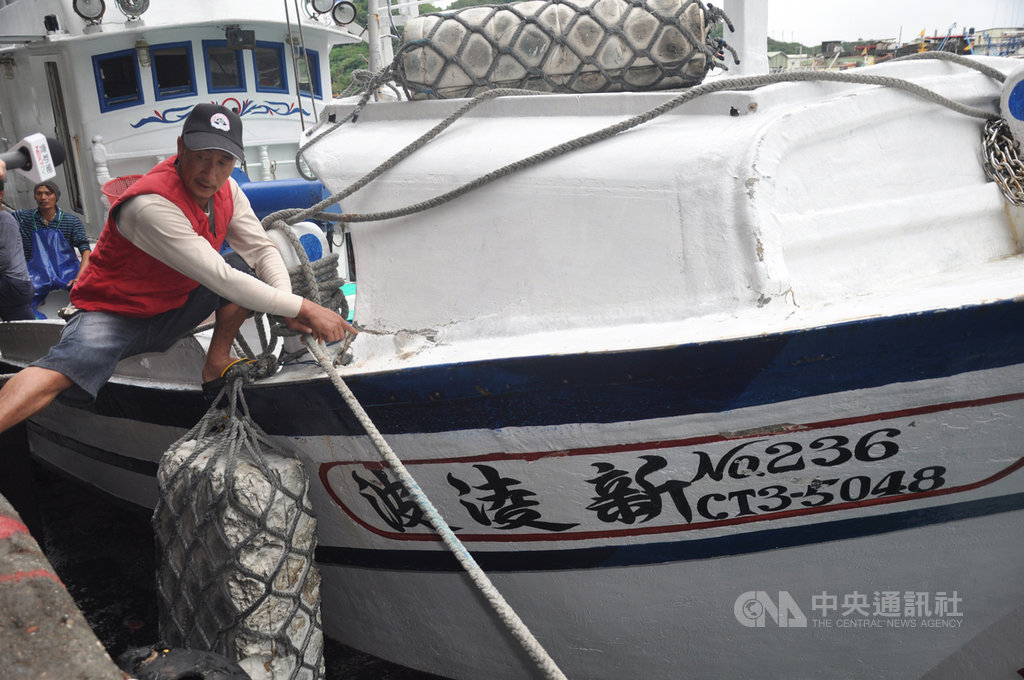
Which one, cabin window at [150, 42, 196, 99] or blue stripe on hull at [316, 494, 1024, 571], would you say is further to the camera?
cabin window at [150, 42, 196, 99]

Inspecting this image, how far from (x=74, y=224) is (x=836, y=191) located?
17.6 feet

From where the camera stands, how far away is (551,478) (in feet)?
8.46

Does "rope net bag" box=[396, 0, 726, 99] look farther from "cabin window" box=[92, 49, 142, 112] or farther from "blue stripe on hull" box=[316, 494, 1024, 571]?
"cabin window" box=[92, 49, 142, 112]

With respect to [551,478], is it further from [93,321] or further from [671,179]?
[93,321]

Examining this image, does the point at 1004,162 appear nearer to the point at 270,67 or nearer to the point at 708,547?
the point at 708,547

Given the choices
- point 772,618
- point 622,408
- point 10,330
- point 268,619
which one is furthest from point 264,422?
point 10,330

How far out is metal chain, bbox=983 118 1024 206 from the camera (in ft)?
9.50

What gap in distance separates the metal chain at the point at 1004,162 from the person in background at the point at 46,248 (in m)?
5.37

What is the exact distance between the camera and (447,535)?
95.5 inches

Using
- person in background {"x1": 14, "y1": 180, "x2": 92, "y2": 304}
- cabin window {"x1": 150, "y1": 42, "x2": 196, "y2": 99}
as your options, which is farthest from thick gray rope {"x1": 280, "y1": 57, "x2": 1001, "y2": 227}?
cabin window {"x1": 150, "y1": 42, "x2": 196, "y2": 99}

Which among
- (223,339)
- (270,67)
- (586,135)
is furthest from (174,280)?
(270,67)

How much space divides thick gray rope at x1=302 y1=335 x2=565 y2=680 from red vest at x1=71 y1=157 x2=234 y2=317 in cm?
65
